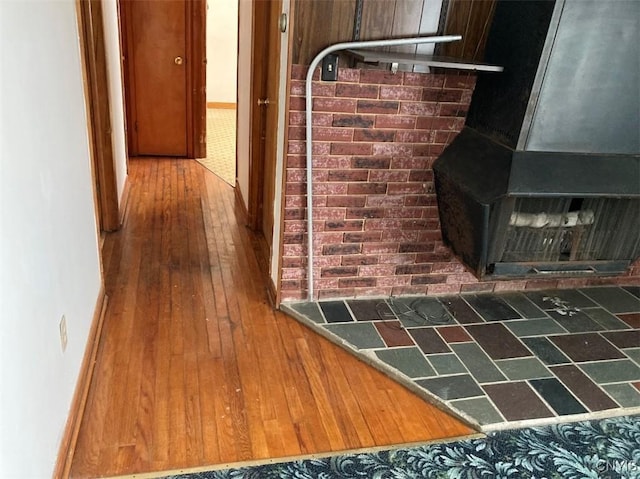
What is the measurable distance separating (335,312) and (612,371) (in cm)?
129

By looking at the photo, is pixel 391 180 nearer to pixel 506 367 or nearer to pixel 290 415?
pixel 506 367

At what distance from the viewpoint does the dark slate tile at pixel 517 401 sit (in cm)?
208

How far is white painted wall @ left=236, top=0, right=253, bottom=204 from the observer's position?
137 inches

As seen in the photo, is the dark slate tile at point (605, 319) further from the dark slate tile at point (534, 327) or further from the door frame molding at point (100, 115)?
the door frame molding at point (100, 115)

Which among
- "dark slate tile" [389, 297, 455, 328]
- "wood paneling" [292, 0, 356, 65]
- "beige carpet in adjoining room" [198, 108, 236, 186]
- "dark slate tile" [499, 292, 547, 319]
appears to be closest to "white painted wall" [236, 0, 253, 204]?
"beige carpet in adjoining room" [198, 108, 236, 186]

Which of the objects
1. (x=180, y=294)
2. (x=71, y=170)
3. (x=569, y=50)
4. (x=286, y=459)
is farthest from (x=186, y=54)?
(x=286, y=459)

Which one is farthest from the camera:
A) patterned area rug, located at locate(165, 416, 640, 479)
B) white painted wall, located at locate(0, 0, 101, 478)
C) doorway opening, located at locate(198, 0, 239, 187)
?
doorway opening, located at locate(198, 0, 239, 187)

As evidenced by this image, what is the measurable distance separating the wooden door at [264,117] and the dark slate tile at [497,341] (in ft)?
3.80

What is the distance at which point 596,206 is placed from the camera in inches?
94.2

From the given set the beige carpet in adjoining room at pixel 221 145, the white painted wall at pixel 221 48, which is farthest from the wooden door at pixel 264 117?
the white painted wall at pixel 221 48

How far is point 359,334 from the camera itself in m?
2.48

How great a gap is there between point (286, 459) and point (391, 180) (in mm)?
1379

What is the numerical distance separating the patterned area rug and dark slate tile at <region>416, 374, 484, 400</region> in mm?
212

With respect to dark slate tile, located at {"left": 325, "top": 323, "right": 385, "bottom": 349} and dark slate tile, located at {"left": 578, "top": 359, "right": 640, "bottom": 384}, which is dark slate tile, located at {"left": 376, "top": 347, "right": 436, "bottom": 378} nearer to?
dark slate tile, located at {"left": 325, "top": 323, "right": 385, "bottom": 349}
